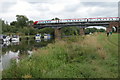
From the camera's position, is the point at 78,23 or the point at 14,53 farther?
the point at 78,23

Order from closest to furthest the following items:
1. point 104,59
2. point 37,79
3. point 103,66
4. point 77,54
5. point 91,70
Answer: point 37,79, point 91,70, point 103,66, point 104,59, point 77,54

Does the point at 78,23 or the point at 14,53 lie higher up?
the point at 78,23

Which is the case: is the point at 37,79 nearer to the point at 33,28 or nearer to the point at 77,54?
the point at 77,54

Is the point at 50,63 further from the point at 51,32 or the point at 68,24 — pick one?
the point at 51,32

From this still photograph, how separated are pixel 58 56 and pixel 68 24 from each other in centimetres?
5938

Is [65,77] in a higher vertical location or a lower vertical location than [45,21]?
lower

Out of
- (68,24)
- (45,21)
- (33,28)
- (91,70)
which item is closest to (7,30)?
(33,28)

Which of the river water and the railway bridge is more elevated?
the railway bridge

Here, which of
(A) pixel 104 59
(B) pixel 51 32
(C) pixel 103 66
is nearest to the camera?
(C) pixel 103 66

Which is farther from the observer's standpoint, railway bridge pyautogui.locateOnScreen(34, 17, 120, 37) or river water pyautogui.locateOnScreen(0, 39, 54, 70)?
railway bridge pyautogui.locateOnScreen(34, 17, 120, 37)

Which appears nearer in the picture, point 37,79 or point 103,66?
point 37,79

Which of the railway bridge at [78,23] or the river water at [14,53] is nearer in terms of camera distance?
the river water at [14,53]

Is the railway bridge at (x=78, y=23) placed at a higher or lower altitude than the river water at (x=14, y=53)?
higher

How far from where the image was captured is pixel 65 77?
6.95 metres
